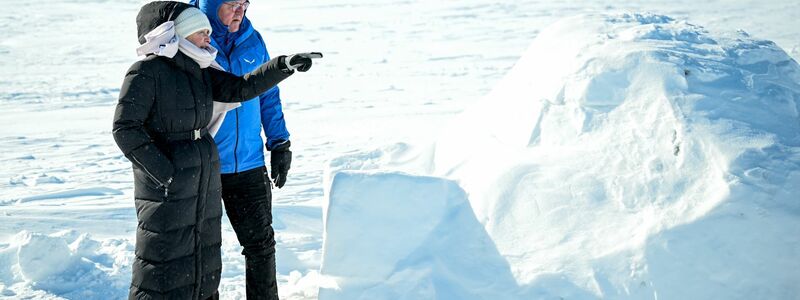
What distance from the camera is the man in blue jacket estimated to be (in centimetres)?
283

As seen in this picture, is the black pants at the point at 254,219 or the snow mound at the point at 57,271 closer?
the black pants at the point at 254,219

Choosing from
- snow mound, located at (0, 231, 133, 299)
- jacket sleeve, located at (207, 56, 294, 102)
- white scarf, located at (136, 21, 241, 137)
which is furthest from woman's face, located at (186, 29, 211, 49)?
snow mound, located at (0, 231, 133, 299)

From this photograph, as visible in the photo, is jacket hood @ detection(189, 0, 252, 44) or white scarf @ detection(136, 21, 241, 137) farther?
jacket hood @ detection(189, 0, 252, 44)

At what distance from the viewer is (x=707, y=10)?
17.3 m

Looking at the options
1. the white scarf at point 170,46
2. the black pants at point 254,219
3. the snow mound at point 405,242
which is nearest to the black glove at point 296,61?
the white scarf at point 170,46

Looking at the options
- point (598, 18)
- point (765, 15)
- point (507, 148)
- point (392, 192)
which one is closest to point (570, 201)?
point (507, 148)

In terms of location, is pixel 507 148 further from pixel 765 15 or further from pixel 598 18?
pixel 765 15

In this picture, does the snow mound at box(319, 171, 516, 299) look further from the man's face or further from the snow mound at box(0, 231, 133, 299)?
the snow mound at box(0, 231, 133, 299)

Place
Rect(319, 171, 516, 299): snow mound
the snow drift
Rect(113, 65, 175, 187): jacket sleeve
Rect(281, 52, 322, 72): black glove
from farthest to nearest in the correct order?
1. Rect(319, 171, 516, 299): snow mound
2. the snow drift
3. Rect(281, 52, 322, 72): black glove
4. Rect(113, 65, 175, 187): jacket sleeve

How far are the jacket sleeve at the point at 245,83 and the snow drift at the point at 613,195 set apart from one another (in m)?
0.77

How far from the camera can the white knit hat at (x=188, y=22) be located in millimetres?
2436

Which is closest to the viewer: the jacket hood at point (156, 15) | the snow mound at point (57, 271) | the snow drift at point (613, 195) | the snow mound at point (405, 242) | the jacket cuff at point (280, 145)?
the jacket hood at point (156, 15)

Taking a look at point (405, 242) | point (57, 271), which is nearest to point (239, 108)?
point (405, 242)

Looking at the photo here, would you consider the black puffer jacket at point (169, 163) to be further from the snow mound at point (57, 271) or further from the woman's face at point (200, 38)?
the snow mound at point (57, 271)
